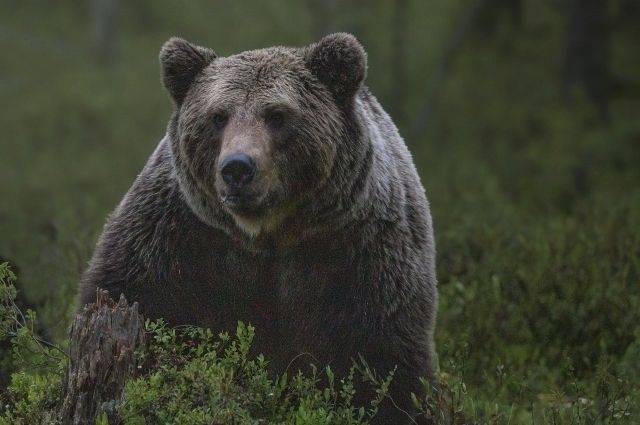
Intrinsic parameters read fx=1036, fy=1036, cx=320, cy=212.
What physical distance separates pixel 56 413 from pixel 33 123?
18.3 m

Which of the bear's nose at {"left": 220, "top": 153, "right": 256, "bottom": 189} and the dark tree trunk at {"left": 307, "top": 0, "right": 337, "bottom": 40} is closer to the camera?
the bear's nose at {"left": 220, "top": 153, "right": 256, "bottom": 189}

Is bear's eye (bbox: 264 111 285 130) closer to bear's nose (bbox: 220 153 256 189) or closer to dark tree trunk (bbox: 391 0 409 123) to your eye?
bear's nose (bbox: 220 153 256 189)

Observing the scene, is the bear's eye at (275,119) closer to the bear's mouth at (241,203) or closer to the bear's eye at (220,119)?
the bear's eye at (220,119)

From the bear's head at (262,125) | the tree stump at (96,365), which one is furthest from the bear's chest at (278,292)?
the tree stump at (96,365)

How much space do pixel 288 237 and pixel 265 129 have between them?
54 centimetres

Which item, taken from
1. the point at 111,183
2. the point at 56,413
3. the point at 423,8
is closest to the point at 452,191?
the point at 111,183

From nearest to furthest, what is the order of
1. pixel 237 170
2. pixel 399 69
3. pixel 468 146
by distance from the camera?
1. pixel 237 170
2. pixel 468 146
3. pixel 399 69

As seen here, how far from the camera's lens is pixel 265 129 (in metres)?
4.54

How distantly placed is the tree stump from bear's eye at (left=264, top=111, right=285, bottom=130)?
1.13 m

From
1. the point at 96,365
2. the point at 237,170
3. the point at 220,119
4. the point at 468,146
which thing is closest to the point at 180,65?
the point at 220,119

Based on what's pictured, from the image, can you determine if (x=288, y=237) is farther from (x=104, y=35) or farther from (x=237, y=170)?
(x=104, y=35)

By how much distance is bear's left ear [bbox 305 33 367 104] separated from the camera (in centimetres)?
480

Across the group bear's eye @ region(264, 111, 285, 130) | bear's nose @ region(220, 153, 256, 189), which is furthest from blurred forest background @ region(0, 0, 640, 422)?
bear's eye @ region(264, 111, 285, 130)

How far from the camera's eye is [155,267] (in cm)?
476
